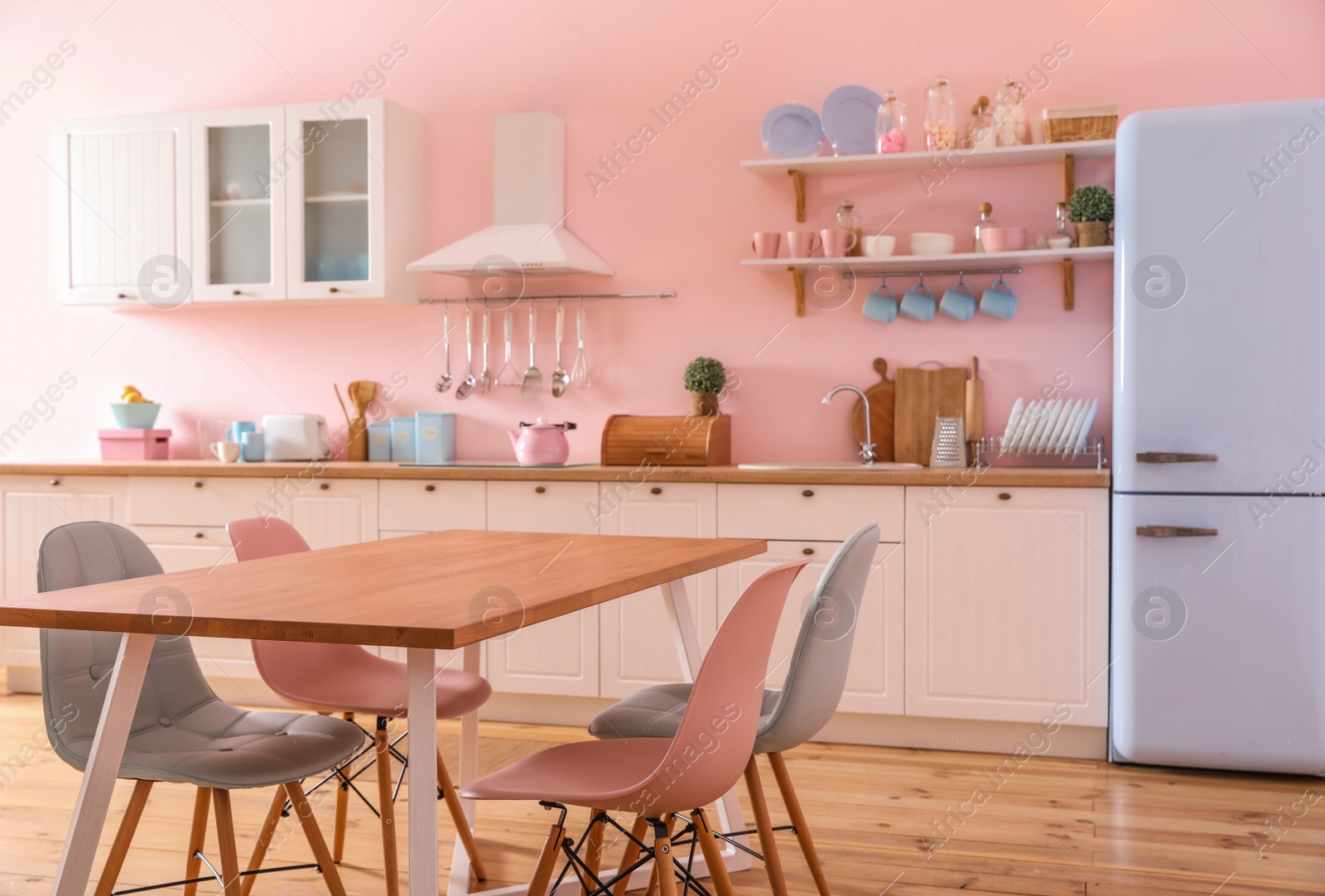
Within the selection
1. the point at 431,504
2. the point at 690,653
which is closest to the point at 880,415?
the point at 431,504

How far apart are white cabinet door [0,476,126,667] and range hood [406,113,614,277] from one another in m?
1.29

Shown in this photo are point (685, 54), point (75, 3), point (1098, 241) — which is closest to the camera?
point (1098, 241)

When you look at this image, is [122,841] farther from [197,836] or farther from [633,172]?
[633,172]

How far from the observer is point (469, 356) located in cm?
444

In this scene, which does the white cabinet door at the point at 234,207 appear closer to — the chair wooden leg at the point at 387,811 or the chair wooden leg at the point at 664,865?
the chair wooden leg at the point at 387,811

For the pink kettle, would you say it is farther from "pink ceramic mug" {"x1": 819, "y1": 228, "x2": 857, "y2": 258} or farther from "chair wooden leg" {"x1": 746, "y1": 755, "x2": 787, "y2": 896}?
"chair wooden leg" {"x1": 746, "y1": 755, "x2": 787, "y2": 896}

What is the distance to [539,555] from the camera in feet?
7.57

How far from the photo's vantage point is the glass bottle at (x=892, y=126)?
3.87m

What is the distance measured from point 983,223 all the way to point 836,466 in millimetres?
906

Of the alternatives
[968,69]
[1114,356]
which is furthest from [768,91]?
[1114,356]

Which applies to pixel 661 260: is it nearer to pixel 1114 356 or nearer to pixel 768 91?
pixel 768 91

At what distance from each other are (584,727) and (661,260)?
5.23ft

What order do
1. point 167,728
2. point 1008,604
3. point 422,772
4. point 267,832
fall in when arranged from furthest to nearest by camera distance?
point 1008,604 < point 267,832 < point 167,728 < point 422,772

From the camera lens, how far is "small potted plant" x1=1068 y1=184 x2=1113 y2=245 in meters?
3.65
